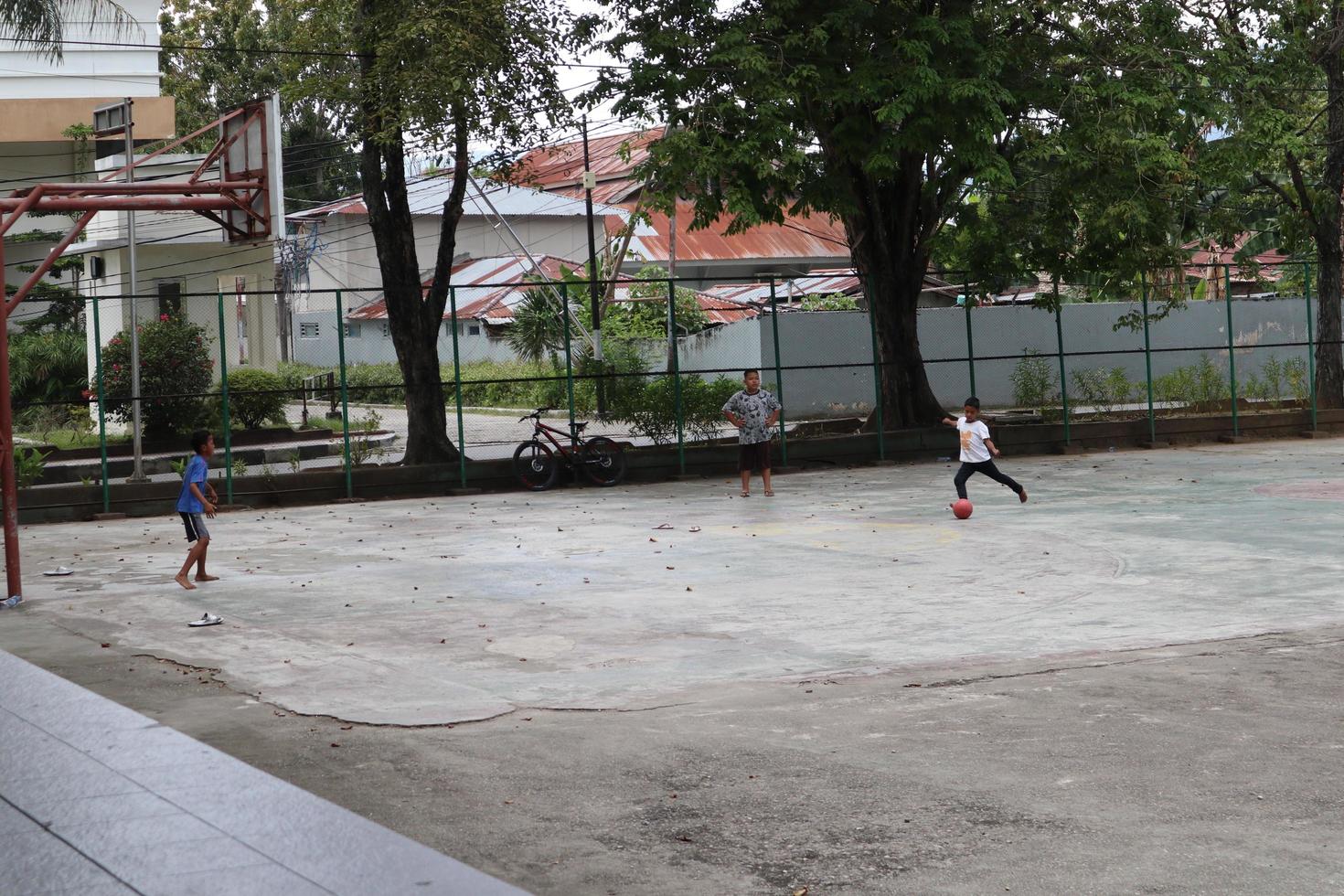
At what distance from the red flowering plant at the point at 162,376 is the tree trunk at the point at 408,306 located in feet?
22.1

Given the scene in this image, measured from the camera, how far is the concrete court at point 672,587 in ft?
29.5

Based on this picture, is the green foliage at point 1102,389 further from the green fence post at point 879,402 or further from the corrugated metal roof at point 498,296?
the corrugated metal roof at point 498,296

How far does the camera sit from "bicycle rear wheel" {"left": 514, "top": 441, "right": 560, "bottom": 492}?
867 inches

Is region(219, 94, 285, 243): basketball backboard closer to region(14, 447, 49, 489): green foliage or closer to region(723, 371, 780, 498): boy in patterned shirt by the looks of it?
region(14, 447, 49, 489): green foliage

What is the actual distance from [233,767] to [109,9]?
102ft

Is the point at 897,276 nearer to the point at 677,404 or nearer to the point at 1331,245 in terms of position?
the point at 677,404

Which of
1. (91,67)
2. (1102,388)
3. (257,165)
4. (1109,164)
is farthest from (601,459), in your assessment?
(91,67)

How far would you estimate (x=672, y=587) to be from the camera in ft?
39.6

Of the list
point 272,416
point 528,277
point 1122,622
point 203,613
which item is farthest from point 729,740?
point 528,277

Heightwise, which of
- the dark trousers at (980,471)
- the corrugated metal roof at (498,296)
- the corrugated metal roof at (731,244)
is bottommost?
the dark trousers at (980,471)

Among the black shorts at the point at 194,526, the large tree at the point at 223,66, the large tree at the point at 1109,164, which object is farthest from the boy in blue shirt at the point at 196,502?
the large tree at the point at 223,66

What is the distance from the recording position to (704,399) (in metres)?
24.0

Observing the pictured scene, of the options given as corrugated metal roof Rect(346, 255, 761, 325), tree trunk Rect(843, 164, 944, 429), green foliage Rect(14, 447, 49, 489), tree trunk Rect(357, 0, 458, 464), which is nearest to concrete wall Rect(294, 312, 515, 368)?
corrugated metal roof Rect(346, 255, 761, 325)

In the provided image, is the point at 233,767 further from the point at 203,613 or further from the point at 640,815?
the point at 203,613
